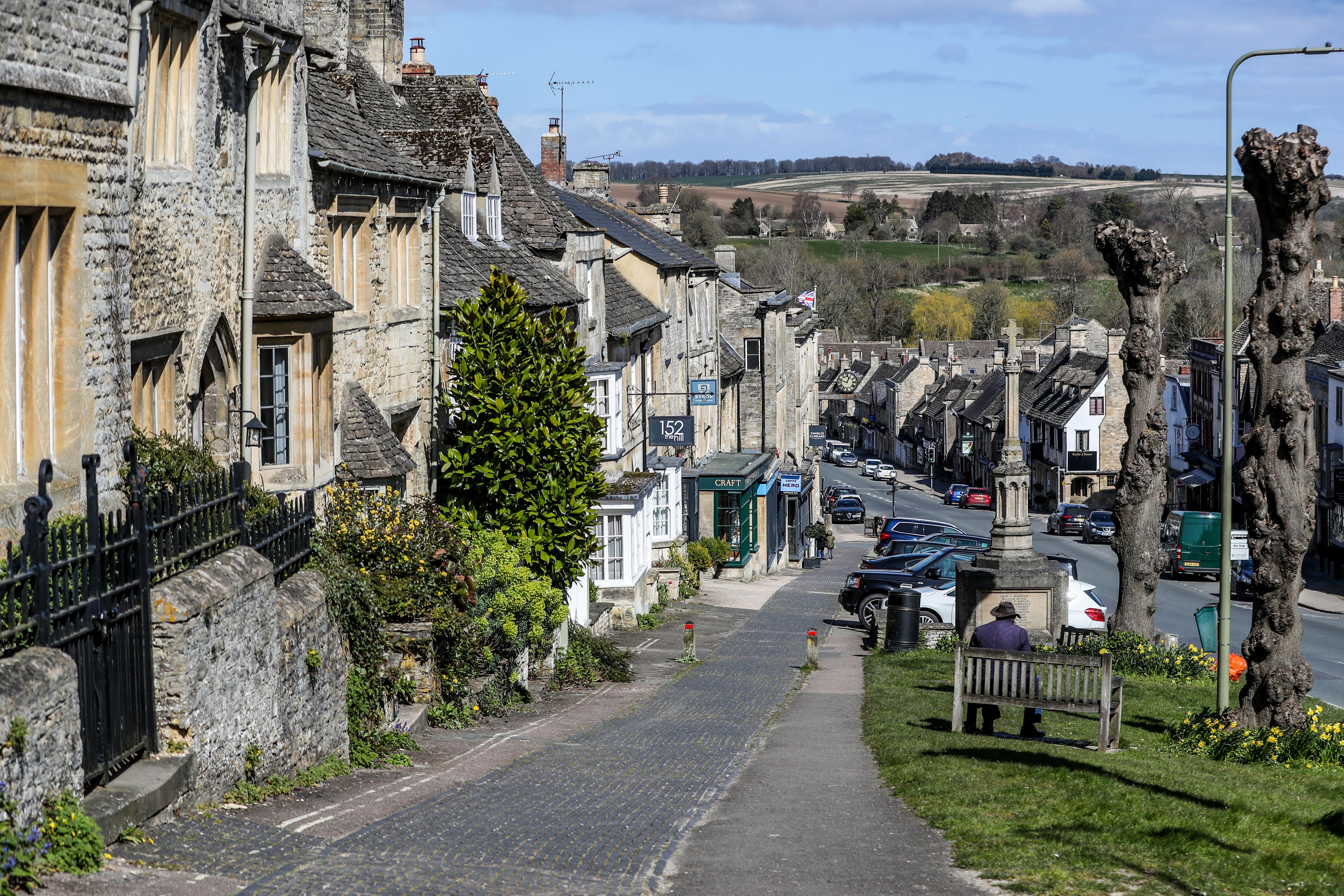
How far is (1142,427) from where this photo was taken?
2302 cm

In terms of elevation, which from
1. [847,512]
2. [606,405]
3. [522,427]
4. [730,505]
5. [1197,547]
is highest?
[606,405]

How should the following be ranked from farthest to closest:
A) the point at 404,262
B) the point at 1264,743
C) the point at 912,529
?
the point at 912,529, the point at 404,262, the point at 1264,743

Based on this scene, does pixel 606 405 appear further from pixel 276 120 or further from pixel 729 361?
pixel 729 361

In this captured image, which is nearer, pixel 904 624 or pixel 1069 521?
pixel 904 624

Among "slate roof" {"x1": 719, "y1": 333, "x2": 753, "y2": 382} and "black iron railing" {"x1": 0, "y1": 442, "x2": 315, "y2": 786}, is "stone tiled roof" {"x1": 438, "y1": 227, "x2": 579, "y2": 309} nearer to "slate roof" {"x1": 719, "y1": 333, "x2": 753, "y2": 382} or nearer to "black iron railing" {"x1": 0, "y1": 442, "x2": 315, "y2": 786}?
"black iron railing" {"x1": 0, "y1": 442, "x2": 315, "y2": 786}

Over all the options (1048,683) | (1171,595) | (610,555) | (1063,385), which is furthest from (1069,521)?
(1048,683)

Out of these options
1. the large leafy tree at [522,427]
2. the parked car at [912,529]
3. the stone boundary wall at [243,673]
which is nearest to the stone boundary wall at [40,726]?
the stone boundary wall at [243,673]

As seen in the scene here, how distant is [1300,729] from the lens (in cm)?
1424

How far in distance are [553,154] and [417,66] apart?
2151cm

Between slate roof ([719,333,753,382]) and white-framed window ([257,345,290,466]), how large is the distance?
36.1 m

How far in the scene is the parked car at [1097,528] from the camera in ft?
217

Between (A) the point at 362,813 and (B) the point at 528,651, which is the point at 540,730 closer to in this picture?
(B) the point at 528,651

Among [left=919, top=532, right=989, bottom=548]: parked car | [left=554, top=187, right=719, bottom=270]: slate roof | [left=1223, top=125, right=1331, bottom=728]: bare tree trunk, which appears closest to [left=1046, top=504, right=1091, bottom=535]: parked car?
[left=919, top=532, right=989, bottom=548]: parked car

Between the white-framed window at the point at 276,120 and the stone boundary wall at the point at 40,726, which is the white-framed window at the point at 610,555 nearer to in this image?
the white-framed window at the point at 276,120
